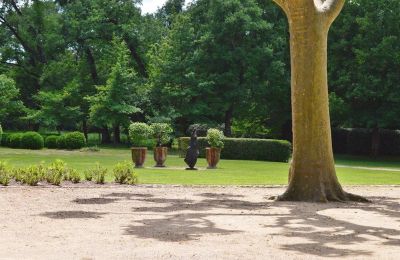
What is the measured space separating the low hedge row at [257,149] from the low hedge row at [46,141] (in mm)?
8348

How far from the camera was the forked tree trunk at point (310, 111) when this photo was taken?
1246 centimetres

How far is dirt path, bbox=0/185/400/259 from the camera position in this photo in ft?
22.5

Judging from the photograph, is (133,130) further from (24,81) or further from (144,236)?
(24,81)

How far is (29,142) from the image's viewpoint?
3484cm

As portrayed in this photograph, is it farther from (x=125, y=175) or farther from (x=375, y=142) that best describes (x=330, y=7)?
(x=375, y=142)

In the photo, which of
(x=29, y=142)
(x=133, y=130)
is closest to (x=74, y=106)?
(x=29, y=142)

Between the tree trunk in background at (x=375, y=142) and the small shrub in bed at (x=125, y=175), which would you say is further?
the tree trunk in background at (x=375, y=142)

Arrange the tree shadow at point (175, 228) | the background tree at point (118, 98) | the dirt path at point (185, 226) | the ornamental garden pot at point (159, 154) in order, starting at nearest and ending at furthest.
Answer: the dirt path at point (185, 226)
the tree shadow at point (175, 228)
the ornamental garden pot at point (159, 154)
the background tree at point (118, 98)

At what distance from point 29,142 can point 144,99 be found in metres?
9.63

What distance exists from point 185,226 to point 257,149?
21.3m

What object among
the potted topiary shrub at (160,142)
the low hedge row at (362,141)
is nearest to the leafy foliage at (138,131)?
the potted topiary shrub at (160,142)

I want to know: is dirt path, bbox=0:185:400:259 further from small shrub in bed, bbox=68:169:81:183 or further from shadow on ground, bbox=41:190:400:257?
small shrub in bed, bbox=68:169:81:183

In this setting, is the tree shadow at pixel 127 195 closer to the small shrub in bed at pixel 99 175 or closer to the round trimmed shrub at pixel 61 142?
the small shrub in bed at pixel 99 175

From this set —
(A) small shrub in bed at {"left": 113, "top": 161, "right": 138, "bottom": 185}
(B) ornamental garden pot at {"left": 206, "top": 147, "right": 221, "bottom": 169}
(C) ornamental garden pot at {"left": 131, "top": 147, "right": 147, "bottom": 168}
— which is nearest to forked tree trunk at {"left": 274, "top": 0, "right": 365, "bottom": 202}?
(A) small shrub in bed at {"left": 113, "top": 161, "right": 138, "bottom": 185}
